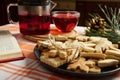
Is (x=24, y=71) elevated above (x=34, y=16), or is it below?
below

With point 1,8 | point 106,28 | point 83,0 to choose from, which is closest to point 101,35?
point 106,28

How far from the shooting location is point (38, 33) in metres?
0.81

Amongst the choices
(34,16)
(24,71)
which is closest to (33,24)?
(34,16)

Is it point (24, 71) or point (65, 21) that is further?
point (65, 21)

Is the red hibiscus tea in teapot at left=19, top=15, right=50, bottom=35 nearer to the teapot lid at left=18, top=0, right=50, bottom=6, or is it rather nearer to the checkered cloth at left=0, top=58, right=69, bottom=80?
the teapot lid at left=18, top=0, right=50, bottom=6

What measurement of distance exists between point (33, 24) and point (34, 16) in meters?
→ 0.03

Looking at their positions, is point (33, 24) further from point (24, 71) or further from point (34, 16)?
point (24, 71)

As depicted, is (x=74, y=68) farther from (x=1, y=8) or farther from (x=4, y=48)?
(x=1, y=8)

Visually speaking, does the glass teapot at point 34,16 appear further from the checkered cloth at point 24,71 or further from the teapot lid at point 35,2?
the checkered cloth at point 24,71

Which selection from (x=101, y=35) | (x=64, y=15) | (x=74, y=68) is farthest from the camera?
(x=64, y=15)

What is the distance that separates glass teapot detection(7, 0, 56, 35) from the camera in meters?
Result: 0.78

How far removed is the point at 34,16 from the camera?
2.59ft

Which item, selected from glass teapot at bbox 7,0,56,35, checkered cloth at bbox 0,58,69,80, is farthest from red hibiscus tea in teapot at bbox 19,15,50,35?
checkered cloth at bbox 0,58,69,80

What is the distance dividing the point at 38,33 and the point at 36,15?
0.23ft
